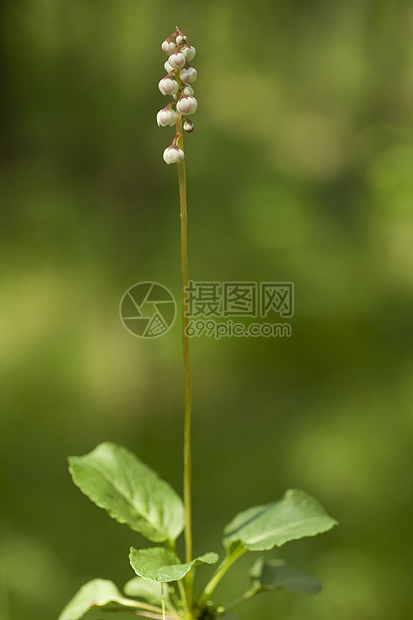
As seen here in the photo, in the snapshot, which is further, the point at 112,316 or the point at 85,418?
the point at 112,316

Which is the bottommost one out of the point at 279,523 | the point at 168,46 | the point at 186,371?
the point at 279,523

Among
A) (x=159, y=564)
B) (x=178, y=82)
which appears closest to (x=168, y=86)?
(x=178, y=82)

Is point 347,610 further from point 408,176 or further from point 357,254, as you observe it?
point 408,176

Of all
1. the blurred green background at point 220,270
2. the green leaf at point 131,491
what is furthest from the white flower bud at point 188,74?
the blurred green background at point 220,270

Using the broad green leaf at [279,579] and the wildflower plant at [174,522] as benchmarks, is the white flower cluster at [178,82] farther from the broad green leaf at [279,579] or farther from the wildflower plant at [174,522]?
the broad green leaf at [279,579]

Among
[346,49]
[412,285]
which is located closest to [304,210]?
[412,285]

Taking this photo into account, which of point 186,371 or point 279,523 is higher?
point 186,371

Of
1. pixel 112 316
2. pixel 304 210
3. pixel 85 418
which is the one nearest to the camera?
pixel 85 418

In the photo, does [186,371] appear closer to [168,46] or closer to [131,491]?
[131,491]
